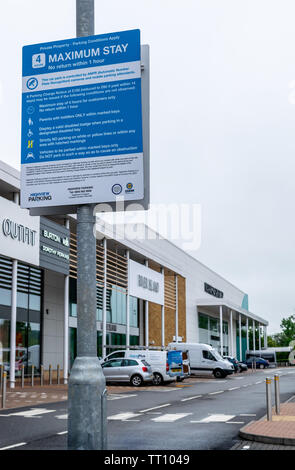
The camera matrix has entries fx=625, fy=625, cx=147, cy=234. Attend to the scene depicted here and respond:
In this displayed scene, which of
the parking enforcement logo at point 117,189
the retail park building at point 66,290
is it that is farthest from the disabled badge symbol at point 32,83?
the retail park building at point 66,290

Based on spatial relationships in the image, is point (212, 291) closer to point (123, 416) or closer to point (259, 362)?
point (259, 362)

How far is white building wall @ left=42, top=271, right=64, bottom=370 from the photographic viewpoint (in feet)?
122

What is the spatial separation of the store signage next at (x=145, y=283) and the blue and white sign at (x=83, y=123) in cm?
3910

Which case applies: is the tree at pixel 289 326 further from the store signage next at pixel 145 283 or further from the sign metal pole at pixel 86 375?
the sign metal pole at pixel 86 375

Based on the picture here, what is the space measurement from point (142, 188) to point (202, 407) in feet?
44.3

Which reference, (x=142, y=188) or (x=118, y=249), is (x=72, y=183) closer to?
(x=142, y=188)

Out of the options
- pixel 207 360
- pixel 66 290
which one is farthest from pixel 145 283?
pixel 66 290

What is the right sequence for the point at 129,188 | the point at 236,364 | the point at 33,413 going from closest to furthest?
1. the point at 129,188
2. the point at 33,413
3. the point at 236,364

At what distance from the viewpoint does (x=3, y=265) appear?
100.0ft

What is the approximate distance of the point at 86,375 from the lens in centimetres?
557

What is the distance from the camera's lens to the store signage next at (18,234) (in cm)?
2755

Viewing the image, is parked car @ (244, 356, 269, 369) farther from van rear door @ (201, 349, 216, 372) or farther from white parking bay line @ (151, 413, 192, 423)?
white parking bay line @ (151, 413, 192, 423)

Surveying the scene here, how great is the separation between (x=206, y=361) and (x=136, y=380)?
16.4 m
